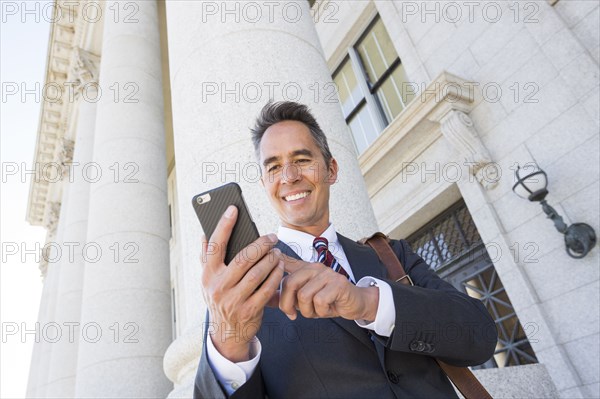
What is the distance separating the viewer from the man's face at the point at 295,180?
2592 millimetres

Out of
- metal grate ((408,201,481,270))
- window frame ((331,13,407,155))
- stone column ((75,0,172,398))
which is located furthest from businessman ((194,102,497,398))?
window frame ((331,13,407,155))

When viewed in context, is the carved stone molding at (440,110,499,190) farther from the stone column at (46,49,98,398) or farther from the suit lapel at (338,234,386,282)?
the stone column at (46,49,98,398)

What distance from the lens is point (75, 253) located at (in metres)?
14.3

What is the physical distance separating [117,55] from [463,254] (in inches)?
397

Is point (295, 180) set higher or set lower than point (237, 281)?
higher

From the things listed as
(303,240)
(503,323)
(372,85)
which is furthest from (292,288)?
(372,85)

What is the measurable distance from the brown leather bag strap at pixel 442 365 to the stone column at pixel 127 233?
22.8ft

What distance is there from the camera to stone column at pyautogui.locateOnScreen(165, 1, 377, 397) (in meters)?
3.87

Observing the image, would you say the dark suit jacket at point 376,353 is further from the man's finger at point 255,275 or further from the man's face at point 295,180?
the man's face at point 295,180

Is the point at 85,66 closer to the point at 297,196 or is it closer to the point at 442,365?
the point at 297,196

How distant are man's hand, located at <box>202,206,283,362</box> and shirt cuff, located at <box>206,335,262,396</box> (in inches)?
3.9

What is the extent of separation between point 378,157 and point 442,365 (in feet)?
30.5

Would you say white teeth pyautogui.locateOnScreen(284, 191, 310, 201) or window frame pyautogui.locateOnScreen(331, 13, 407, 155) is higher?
window frame pyautogui.locateOnScreen(331, 13, 407, 155)

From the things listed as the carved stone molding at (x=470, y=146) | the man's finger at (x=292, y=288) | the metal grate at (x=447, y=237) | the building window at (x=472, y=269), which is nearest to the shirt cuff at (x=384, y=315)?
the man's finger at (x=292, y=288)
